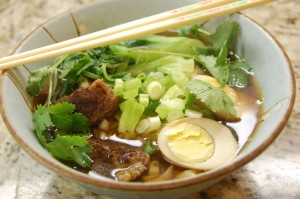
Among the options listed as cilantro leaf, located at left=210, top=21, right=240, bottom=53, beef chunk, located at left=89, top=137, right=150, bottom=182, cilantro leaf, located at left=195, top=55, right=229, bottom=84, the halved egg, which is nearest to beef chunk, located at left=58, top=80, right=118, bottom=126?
beef chunk, located at left=89, top=137, right=150, bottom=182

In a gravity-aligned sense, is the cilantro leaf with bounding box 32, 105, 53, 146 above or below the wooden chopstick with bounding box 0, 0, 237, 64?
below

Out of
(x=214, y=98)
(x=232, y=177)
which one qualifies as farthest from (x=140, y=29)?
(x=232, y=177)

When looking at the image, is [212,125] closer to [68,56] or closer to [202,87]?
[202,87]

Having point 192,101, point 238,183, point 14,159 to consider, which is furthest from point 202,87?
point 14,159

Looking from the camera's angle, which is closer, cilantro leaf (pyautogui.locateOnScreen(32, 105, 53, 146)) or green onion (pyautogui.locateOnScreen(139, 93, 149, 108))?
cilantro leaf (pyautogui.locateOnScreen(32, 105, 53, 146))

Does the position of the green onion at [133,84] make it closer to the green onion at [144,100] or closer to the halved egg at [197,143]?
the green onion at [144,100]

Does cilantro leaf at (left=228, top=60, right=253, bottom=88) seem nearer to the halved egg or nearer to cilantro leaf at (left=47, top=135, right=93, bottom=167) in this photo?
the halved egg

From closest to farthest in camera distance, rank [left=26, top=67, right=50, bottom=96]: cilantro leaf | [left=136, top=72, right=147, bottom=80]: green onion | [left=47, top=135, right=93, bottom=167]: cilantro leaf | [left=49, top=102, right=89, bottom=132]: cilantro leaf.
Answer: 1. [left=47, top=135, right=93, bottom=167]: cilantro leaf
2. [left=49, top=102, right=89, bottom=132]: cilantro leaf
3. [left=26, top=67, right=50, bottom=96]: cilantro leaf
4. [left=136, top=72, right=147, bottom=80]: green onion

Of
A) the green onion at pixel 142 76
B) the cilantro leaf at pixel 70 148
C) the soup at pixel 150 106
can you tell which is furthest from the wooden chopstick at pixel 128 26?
the cilantro leaf at pixel 70 148
